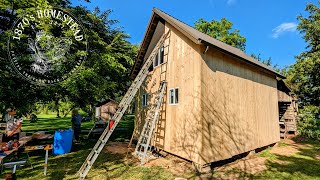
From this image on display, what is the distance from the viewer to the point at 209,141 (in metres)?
8.61

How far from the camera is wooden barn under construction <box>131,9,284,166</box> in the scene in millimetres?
8719

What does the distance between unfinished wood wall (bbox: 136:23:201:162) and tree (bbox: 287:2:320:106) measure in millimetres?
22429

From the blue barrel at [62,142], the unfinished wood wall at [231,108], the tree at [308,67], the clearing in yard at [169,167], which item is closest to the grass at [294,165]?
the clearing in yard at [169,167]

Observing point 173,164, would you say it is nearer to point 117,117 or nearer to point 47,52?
point 117,117

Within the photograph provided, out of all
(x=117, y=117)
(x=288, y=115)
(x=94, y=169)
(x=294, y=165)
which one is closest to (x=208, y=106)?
(x=117, y=117)

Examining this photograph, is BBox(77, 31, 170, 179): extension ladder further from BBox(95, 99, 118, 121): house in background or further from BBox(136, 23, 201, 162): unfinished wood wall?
BBox(95, 99, 118, 121): house in background

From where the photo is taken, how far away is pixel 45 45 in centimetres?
1008

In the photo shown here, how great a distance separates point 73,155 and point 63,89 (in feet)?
12.6

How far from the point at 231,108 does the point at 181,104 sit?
8.59 feet

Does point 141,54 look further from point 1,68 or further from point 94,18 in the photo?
point 1,68

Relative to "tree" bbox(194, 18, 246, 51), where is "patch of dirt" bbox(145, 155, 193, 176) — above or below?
below

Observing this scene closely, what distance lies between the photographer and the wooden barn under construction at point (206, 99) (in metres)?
8.72

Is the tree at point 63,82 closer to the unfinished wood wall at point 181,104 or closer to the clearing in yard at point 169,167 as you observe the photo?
the clearing in yard at point 169,167

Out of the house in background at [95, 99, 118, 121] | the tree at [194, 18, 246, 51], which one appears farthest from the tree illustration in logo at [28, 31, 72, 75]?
the house in background at [95, 99, 118, 121]
